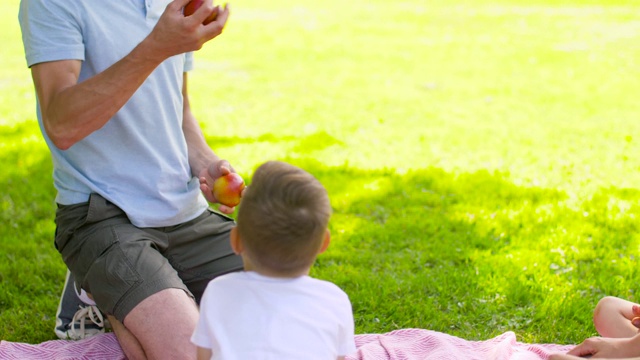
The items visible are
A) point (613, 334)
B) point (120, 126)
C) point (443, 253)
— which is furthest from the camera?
point (443, 253)

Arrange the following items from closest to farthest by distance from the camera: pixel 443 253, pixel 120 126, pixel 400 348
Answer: pixel 120 126
pixel 400 348
pixel 443 253

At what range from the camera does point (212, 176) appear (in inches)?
123

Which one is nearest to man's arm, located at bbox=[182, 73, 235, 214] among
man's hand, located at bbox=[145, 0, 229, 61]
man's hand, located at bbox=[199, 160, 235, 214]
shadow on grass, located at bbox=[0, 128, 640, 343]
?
man's hand, located at bbox=[199, 160, 235, 214]

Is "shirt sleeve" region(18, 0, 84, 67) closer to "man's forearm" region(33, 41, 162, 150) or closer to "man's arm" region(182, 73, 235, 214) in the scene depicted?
"man's forearm" region(33, 41, 162, 150)

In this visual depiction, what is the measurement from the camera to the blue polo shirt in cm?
286

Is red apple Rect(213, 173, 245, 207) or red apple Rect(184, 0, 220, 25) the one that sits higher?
red apple Rect(184, 0, 220, 25)

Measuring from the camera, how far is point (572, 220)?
4898mm

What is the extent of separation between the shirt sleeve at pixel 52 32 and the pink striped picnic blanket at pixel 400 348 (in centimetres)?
117

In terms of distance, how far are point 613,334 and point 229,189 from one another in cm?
162

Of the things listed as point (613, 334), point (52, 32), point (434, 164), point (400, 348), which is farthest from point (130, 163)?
point (434, 164)

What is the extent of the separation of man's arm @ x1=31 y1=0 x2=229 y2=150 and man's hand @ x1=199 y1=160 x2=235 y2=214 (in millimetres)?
460

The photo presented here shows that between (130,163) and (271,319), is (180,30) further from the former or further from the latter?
(271,319)

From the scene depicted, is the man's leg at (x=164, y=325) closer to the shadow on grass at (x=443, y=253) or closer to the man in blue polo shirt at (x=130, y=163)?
the man in blue polo shirt at (x=130, y=163)

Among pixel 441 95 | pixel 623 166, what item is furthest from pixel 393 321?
pixel 441 95
